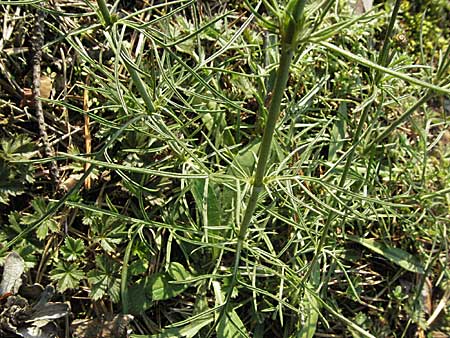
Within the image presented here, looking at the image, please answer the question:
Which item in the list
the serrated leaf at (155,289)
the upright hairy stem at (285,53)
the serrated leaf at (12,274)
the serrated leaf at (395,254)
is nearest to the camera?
the upright hairy stem at (285,53)

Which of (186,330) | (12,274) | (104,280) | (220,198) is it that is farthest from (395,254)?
(12,274)

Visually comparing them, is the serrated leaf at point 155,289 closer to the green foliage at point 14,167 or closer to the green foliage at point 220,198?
the green foliage at point 220,198

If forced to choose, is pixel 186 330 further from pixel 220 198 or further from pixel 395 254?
pixel 395 254

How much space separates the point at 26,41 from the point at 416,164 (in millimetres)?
1592

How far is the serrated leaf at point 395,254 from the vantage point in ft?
6.88

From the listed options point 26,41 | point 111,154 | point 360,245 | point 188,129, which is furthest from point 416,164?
point 26,41

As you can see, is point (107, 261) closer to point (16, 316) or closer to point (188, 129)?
point (16, 316)

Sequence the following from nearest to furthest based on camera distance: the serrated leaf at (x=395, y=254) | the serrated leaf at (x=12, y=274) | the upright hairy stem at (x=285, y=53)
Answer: the upright hairy stem at (x=285, y=53) < the serrated leaf at (x=12, y=274) < the serrated leaf at (x=395, y=254)

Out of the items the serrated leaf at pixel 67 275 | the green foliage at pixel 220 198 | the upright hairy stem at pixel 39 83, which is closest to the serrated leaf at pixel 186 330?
the green foliage at pixel 220 198

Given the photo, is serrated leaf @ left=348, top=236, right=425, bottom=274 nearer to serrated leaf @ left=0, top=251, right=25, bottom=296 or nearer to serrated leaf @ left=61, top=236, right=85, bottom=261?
serrated leaf @ left=61, top=236, right=85, bottom=261

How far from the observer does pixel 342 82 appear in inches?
89.3

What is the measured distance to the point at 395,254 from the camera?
6.97 ft

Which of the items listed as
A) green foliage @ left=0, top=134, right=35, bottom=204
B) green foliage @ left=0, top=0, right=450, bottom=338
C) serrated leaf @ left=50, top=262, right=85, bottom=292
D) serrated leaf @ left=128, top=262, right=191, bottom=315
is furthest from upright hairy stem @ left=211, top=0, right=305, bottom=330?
green foliage @ left=0, top=134, right=35, bottom=204

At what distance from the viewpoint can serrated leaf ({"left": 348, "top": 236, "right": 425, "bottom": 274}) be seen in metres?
2.10
